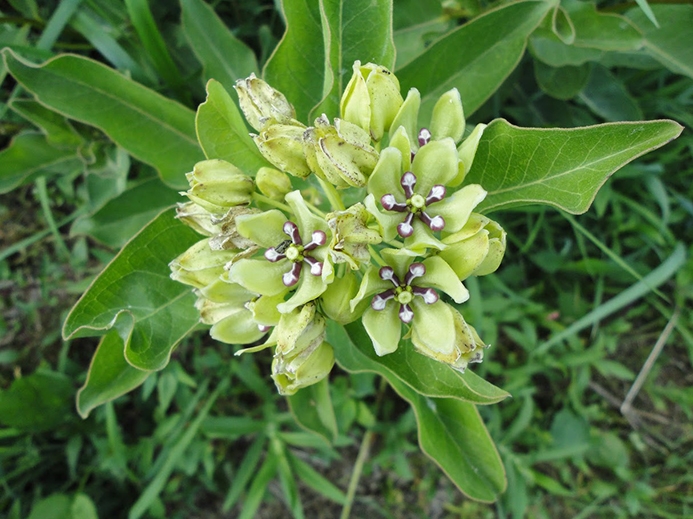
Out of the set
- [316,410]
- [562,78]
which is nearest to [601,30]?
[562,78]

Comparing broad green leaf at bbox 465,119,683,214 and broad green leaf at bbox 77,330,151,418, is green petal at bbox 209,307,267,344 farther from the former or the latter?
broad green leaf at bbox 465,119,683,214

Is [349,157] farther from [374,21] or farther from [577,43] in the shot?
[577,43]

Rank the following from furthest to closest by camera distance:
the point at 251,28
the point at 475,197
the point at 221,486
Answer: the point at 221,486
the point at 251,28
the point at 475,197

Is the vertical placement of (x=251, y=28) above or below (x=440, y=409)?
above

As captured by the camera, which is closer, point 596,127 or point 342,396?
point 596,127

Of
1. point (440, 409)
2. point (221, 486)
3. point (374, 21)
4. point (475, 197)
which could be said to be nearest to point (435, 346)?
point (475, 197)

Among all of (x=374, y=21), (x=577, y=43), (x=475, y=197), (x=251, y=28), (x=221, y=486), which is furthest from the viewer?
(x=221, y=486)

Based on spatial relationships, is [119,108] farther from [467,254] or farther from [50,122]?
[467,254]
